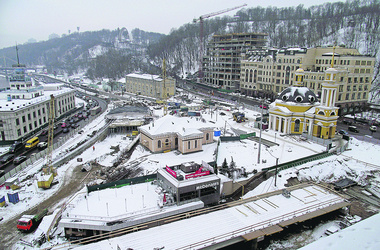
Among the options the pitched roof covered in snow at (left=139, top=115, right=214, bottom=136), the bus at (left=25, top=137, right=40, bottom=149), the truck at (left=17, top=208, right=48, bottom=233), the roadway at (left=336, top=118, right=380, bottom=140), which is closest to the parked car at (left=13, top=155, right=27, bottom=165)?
the bus at (left=25, top=137, right=40, bottom=149)

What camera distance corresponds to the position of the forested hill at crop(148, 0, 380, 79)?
112 metres

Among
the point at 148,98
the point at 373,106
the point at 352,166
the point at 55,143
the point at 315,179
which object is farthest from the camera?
the point at 148,98

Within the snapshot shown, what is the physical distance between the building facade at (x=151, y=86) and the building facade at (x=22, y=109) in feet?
96.7

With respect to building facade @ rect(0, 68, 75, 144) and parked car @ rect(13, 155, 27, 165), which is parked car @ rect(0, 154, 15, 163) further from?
building facade @ rect(0, 68, 75, 144)

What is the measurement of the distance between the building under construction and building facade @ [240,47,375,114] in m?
11.7

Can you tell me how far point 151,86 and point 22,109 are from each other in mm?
48106

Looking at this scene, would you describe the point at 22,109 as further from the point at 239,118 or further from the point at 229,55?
the point at 229,55

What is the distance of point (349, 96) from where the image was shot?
7594cm

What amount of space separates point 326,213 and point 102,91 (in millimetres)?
112628

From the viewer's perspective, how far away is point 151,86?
3937 inches

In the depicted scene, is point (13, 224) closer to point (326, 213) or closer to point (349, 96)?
point (326, 213)

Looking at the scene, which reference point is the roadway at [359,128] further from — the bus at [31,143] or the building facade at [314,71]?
the bus at [31,143]

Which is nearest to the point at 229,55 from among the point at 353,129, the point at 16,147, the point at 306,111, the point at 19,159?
the point at 353,129

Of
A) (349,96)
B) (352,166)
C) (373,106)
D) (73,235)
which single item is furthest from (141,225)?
(373,106)
